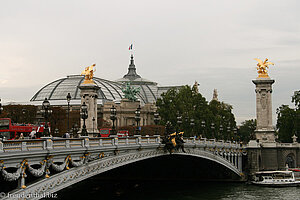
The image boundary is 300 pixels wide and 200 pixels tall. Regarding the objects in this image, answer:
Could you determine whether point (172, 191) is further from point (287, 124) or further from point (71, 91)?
point (71, 91)

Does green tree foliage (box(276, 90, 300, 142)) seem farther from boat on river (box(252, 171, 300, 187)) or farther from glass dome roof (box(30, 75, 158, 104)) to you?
glass dome roof (box(30, 75, 158, 104))

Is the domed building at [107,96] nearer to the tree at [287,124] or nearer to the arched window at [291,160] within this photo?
the tree at [287,124]

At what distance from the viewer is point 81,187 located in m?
53.7

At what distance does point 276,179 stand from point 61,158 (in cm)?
3827

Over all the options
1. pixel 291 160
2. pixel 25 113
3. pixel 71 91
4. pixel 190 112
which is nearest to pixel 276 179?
pixel 291 160

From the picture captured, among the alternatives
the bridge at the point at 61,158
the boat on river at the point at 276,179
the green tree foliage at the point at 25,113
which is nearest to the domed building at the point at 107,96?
the green tree foliage at the point at 25,113

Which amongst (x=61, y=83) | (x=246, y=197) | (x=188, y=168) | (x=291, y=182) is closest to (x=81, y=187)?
(x=188, y=168)

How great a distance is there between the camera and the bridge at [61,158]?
19141 millimetres

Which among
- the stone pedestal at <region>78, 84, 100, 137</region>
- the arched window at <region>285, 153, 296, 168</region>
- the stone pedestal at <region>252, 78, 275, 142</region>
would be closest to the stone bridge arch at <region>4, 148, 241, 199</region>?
the stone pedestal at <region>78, 84, 100, 137</region>

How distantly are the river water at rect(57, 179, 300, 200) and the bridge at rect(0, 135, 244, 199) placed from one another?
42.9ft

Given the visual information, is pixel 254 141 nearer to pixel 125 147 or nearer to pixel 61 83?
pixel 125 147

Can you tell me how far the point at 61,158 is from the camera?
73.4 feet

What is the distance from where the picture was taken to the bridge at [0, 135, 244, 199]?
1914cm

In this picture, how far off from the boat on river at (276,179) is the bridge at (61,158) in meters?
23.6
